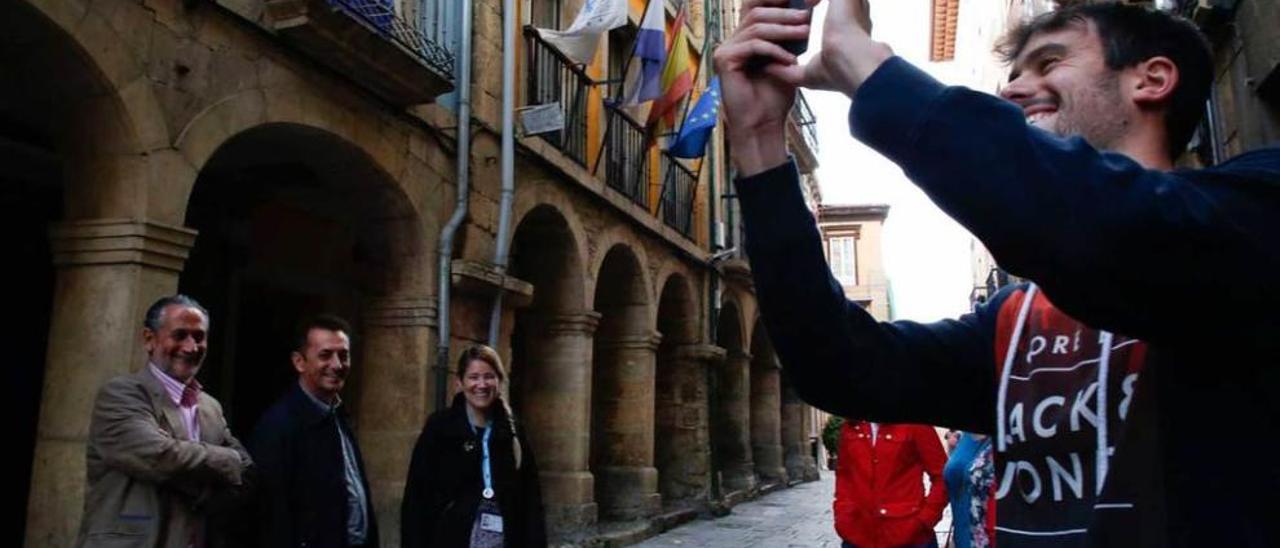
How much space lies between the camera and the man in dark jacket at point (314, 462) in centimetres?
382

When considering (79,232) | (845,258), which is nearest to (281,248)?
(79,232)

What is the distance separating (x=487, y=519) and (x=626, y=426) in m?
7.83

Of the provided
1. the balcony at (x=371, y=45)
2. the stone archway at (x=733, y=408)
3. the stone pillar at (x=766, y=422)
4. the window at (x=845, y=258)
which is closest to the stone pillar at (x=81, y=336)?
the balcony at (x=371, y=45)

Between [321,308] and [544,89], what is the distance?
304 cm

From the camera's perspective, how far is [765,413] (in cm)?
1911

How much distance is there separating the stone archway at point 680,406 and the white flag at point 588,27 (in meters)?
4.85

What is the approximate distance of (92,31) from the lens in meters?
4.96

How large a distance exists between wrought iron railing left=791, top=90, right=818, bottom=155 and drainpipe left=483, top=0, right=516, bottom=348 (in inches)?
476

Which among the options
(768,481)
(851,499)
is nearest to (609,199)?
(851,499)

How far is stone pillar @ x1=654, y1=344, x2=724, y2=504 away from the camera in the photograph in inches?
542

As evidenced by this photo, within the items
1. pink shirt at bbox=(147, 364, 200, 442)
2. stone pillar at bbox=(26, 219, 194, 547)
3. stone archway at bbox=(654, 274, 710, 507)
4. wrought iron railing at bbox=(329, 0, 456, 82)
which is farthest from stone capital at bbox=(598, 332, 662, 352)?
pink shirt at bbox=(147, 364, 200, 442)

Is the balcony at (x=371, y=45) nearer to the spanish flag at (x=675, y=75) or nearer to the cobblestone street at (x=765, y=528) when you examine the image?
the spanish flag at (x=675, y=75)

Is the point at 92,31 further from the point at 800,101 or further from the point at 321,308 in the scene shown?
the point at 800,101

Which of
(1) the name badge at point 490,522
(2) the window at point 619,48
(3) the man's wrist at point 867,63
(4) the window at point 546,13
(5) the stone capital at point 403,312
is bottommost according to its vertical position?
(1) the name badge at point 490,522
